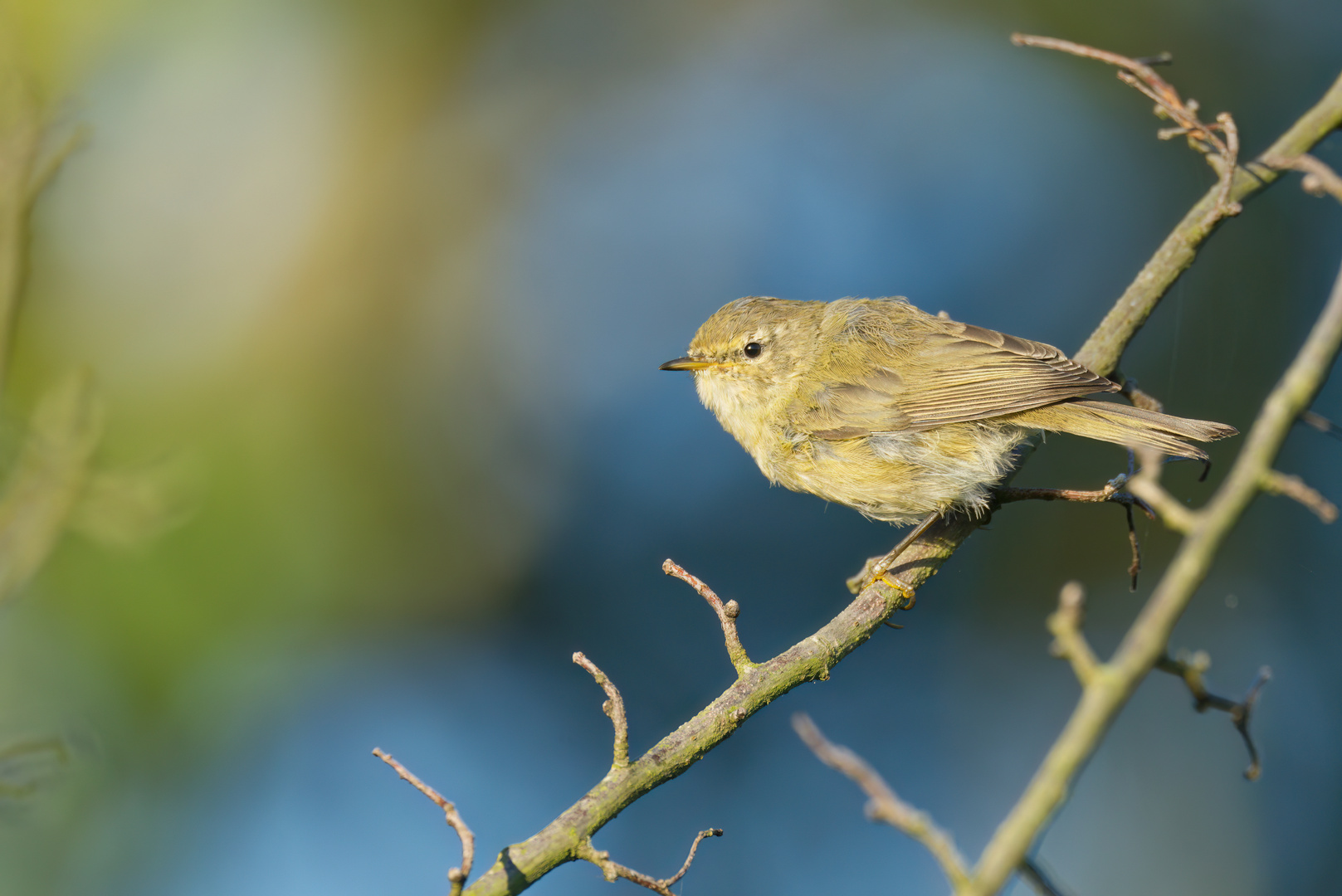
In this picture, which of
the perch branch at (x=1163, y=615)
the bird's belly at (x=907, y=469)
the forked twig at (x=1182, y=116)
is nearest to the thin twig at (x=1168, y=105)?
the forked twig at (x=1182, y=116)

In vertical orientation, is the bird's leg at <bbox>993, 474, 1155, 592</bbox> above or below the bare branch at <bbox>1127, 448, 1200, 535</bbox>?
below

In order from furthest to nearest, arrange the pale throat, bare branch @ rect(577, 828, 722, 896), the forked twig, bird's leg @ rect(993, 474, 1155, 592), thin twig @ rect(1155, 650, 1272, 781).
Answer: the pale throat
bird's leg @ rect(993, 474, 1155, 592)
the forked twig
bare branch @ rect(577, 828, 722, 896)
thin twig @ rect(1155, 650, 1272, 781)

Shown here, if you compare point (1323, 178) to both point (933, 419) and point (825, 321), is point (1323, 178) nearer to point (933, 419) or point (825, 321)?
point (933, 419)

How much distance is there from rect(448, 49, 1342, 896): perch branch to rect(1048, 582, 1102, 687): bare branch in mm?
188

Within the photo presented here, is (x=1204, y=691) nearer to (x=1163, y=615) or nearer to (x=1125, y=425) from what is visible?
(x=1163, y=615)

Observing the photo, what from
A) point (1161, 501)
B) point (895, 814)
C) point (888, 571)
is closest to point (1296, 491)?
point (1161, 501)

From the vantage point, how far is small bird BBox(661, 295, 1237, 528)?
9.33ft

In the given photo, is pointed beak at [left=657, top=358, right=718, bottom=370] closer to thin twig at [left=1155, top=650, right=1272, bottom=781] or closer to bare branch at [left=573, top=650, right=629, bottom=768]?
bare branch at [left=573, top=650, right=629, bottom=768]

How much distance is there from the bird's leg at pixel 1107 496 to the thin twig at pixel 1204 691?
1099 mm

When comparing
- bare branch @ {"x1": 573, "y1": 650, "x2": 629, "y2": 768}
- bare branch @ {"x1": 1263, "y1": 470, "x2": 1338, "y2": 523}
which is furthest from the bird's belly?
bare branch @ {"x1": 1263, "y1": 470, "x2": 1338, "y2": 523}

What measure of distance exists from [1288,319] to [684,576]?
4.98m

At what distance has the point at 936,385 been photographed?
10.3 ft

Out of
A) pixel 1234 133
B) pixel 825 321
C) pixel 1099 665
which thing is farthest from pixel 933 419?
pixel 1099 665

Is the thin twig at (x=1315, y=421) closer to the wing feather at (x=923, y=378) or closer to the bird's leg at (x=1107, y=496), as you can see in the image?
the bird's leg at (x=1107, y=496)
